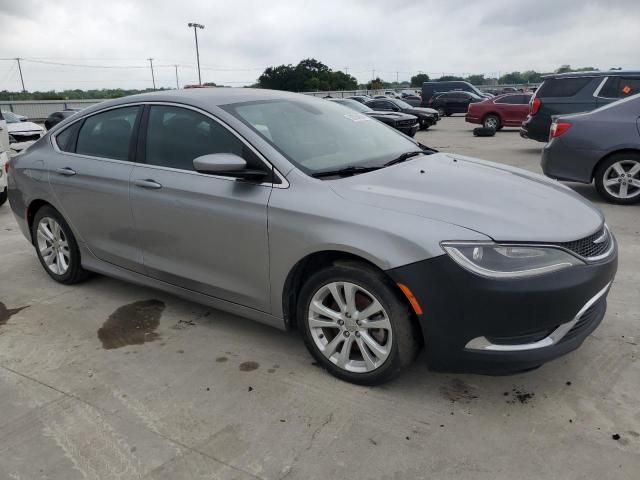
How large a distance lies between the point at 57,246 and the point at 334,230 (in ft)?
9.58

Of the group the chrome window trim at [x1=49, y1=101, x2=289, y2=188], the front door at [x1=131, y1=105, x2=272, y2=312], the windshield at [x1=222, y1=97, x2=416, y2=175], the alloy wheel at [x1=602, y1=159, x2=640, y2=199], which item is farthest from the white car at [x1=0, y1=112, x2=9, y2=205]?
the alloy wheel at [x1=602, y1=159, x2=640, y2=199]

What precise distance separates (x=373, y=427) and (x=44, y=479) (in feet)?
4.90

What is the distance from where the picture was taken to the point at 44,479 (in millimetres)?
2350

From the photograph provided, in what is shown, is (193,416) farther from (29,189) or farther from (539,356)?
(29,189)

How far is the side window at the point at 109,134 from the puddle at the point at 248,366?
1.73 meters

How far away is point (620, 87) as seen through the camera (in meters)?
10.1

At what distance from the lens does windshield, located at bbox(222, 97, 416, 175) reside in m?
3.22

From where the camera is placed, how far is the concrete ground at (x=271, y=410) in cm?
238

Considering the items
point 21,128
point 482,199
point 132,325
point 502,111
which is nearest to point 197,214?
point 132,325

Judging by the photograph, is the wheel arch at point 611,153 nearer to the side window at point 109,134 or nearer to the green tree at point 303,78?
the side window at point 109,134

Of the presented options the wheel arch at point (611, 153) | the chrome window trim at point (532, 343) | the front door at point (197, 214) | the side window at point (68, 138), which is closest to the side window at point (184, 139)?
the front door at point (197, 214)

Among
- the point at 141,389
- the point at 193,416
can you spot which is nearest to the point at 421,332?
the point at 193,416

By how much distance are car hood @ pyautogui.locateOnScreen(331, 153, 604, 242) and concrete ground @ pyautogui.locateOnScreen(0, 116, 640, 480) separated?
2.96 feet

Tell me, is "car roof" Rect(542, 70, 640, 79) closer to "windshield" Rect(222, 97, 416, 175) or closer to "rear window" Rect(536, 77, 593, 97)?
"rear window" Rect(536, 77, 593, 97)
